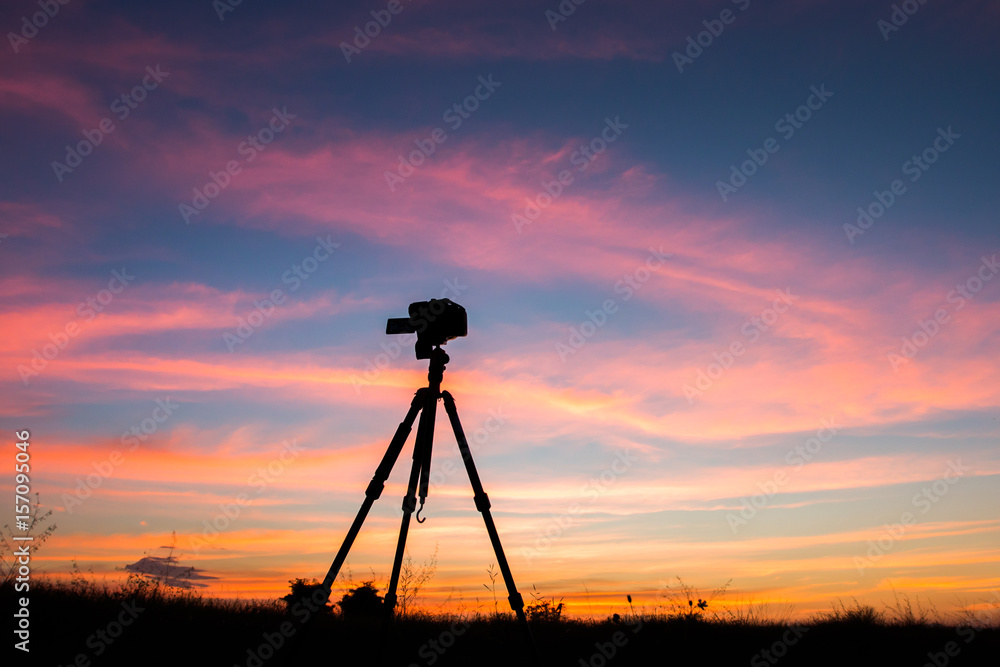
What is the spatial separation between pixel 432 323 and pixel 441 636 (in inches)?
148

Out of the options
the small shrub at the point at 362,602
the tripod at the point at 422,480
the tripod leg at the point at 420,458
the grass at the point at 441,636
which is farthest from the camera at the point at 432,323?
the small shrub at the point at 362,602

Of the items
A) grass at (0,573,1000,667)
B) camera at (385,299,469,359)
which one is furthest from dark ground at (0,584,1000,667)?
camera at (385,299,469,359)

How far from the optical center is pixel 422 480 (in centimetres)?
517

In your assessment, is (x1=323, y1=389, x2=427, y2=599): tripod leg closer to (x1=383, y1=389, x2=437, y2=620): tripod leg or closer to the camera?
(x1=383, y1=389, x2=437, y2=620): tripod leg

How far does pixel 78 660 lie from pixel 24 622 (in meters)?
0.97

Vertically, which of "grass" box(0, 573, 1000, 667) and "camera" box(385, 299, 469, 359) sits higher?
"camera" box(385, 299, 469, 359)

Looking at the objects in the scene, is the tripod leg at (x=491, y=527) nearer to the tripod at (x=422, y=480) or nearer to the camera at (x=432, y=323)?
the tripod at (x=422, y=480)

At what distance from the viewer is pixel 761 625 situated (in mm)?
7961

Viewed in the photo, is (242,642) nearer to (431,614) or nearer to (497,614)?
(431,614)

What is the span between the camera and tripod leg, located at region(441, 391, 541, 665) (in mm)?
4789

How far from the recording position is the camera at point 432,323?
5.54 meters

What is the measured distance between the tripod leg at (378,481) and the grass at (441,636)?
62.5 inches

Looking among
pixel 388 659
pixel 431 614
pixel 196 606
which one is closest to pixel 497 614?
pixel 431 614

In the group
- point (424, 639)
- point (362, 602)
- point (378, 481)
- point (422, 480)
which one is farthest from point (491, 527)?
point (362, 602)
